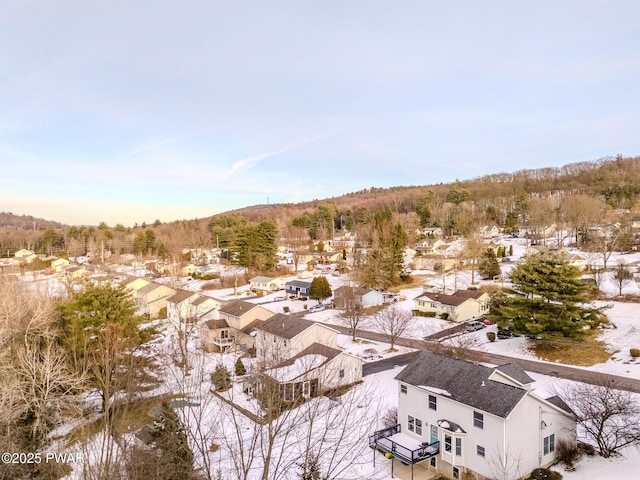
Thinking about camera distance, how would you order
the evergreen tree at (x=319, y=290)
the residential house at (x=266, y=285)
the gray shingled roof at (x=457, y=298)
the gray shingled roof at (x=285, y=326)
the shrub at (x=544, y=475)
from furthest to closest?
the residential house at (x=266, y=285)
the evergreen tree at (x=319, y=290)
the gray shingled roof at (x=457, y=298)
the gray shingled roof at (x=285, y=326)
the shrub at (x=544, y=475)

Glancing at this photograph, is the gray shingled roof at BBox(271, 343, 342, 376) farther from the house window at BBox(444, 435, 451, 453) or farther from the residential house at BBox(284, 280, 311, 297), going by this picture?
the residential house at BBox(284, 280, 311, 297)

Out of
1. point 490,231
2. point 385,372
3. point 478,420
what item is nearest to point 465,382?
point 478,420

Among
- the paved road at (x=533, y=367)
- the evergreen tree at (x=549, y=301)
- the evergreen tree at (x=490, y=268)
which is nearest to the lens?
the paved road at (x=533, y=367)

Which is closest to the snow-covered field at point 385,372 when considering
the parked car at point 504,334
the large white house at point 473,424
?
the parked car at point 504,334

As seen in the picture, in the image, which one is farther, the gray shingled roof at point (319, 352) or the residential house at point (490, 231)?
the residential house at point (490, 231)

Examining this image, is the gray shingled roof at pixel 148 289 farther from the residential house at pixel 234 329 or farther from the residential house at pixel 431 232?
the residential house at pixel 431 232

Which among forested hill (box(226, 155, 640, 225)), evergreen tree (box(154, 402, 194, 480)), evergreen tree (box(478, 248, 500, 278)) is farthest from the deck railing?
forested hill (box(226, 155, 640, 225))
